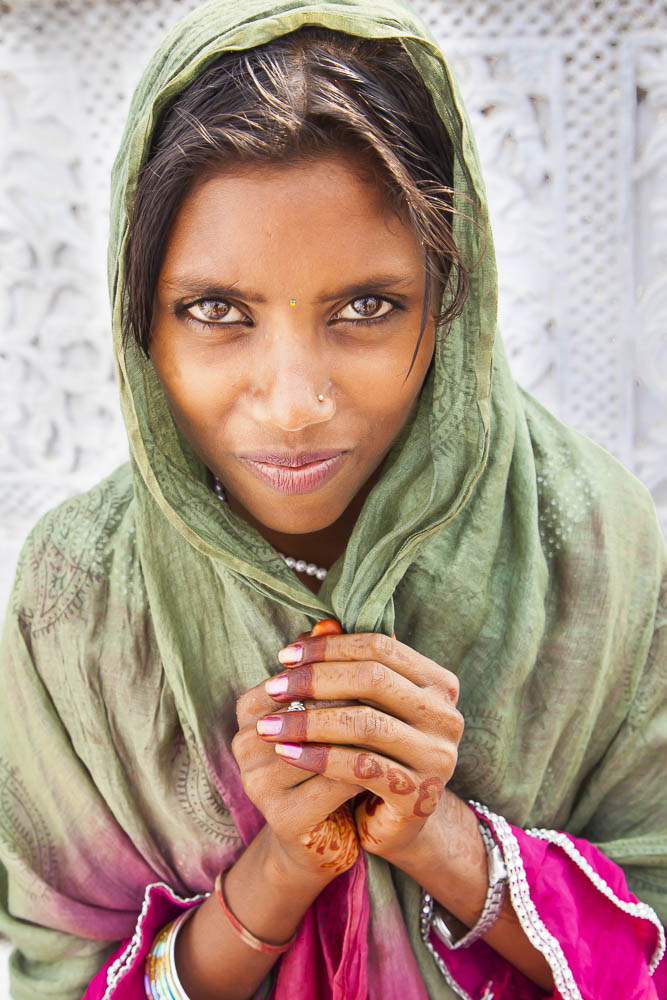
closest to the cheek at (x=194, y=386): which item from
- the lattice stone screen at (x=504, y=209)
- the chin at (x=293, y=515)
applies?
the chin at (x=293, y=515)

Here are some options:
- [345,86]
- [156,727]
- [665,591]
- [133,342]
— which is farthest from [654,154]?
[156,727]

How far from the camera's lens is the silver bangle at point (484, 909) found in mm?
A: 944

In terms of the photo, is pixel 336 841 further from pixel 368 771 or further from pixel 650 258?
pixel 650 258

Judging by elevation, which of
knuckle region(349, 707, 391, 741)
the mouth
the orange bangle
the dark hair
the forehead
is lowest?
the orange bangle

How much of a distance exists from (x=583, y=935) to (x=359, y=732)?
0.37 meters

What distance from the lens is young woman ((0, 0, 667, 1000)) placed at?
74cm

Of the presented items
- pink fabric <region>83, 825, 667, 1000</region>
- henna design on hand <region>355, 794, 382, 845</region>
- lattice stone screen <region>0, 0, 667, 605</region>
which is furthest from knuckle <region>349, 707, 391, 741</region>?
lattice stone screen <region>0, 0, 667, 605</region>

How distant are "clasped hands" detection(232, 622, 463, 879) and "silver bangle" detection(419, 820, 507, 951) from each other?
0.39 ft

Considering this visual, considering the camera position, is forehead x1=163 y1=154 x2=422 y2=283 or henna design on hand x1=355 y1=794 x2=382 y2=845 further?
henna design on hand x1=355 y1=794 x2=382 y2=845

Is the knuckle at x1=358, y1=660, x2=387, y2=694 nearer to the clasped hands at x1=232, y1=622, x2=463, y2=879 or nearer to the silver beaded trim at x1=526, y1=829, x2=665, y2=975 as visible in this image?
the clasped hands at x1=232, y1=622, x2=463, y2=879

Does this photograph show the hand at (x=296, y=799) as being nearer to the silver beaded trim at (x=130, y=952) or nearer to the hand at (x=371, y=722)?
the hand at (x=371, y=722)

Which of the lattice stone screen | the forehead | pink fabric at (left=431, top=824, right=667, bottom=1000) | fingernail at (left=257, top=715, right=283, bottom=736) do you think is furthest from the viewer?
the lattice stone screen

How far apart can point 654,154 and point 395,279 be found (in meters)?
1.05

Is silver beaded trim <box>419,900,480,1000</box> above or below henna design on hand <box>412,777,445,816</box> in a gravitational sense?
below
